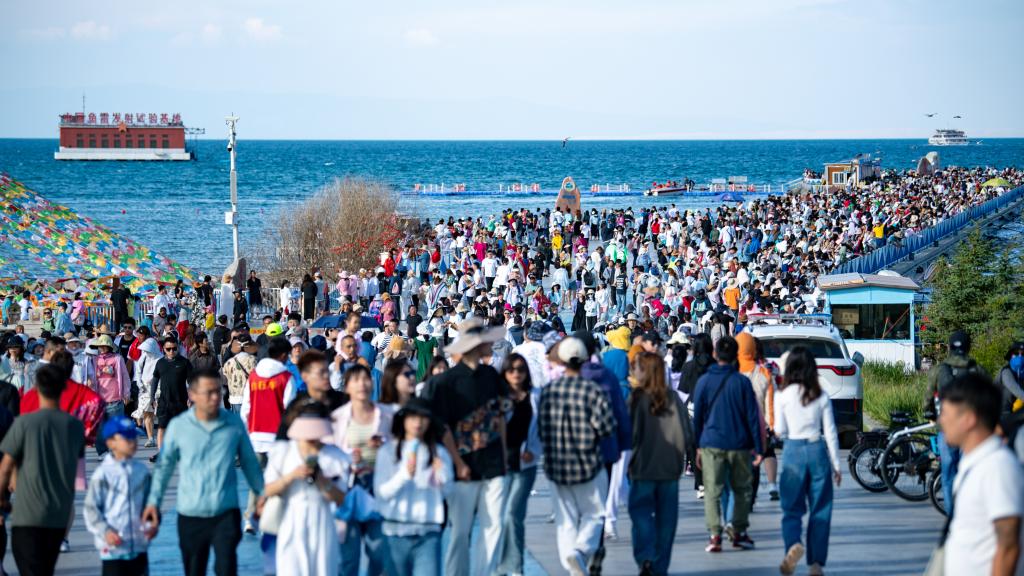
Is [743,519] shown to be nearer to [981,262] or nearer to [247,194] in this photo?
[981,262]

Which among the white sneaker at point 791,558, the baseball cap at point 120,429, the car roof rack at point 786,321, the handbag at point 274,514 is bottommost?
the white sneaker at point 791,558

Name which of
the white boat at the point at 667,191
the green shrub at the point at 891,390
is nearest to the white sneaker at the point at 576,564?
the green shrub at the point at 891,390

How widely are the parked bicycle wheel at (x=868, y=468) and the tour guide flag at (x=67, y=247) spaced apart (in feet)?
64.1

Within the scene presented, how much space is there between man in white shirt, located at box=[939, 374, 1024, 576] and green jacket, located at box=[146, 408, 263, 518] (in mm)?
3677

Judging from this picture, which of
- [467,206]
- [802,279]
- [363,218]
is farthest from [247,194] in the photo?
[802,279]

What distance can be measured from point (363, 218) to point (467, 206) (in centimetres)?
5349

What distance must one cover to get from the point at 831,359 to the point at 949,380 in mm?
3829

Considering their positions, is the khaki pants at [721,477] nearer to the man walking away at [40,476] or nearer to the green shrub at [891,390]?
the man walking away at [40,476]

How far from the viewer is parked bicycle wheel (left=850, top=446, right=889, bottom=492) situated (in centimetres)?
1144

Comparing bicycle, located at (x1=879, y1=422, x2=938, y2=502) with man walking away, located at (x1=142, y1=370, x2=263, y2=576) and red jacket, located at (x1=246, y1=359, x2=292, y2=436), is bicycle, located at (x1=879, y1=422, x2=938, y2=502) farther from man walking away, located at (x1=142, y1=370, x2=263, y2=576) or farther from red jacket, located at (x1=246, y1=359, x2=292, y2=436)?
man walking away, located at (x1=142, y1=370, x2=263, y2=576)

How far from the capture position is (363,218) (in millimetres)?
34594

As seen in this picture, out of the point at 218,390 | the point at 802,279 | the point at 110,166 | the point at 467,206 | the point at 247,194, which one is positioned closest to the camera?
the point at 218,390

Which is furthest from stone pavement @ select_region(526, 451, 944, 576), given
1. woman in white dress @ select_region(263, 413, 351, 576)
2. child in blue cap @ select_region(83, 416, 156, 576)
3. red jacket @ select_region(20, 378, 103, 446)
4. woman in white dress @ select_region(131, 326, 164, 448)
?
woman in white dress @ select_region(131, 326, 164, 448)

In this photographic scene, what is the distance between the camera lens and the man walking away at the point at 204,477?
680cm
